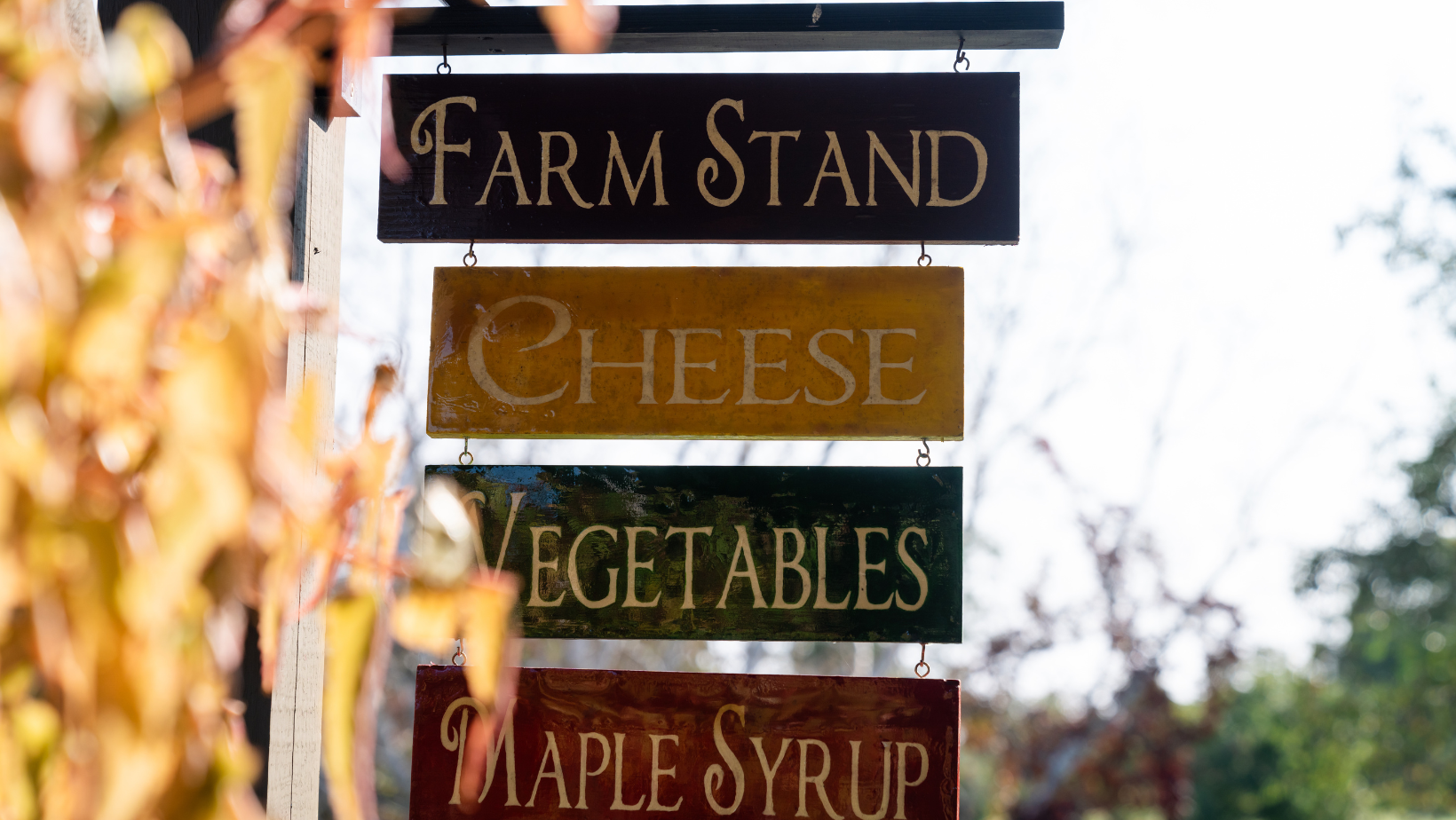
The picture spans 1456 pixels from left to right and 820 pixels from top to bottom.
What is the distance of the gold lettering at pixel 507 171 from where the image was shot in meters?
1.83

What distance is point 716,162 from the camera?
1807 mm

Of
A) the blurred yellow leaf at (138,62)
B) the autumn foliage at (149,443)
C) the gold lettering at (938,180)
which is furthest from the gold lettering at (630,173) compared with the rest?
the blurred yellow leaf at (138,62)

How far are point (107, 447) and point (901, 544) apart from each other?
1352mm

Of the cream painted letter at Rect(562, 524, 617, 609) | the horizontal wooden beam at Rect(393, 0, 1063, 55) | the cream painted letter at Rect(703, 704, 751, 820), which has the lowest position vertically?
the cream painted letter at Rect(703, 704, 751, 820)

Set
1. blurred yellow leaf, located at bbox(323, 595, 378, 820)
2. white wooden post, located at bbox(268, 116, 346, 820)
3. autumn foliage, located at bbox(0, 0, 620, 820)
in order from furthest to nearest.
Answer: white wooden post, located at bbox(268, 116, 346, 820), blurred yellow leaf, located at bbox(323, 595, 378, 820), autumn foliage, located at bbox(0, 0, 620, 820)

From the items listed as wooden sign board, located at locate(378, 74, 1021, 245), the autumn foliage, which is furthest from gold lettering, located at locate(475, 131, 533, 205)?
the autumn foliage

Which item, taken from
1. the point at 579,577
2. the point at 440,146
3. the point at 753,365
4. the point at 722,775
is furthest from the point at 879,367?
the point at 440,146

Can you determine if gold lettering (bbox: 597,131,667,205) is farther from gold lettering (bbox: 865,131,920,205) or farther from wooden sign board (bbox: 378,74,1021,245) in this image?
gold lettering (bbox: 865,131,920,205)

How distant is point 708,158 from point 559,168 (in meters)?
0.26

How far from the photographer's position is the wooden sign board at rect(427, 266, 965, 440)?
176cm

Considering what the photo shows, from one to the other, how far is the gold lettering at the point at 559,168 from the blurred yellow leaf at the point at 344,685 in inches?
50.5

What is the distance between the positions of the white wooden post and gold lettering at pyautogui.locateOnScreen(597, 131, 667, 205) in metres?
0.48

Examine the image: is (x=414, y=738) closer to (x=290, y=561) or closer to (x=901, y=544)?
(x=901, y=544)

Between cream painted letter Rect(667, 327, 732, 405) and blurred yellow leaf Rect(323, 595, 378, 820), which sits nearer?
blurred yellow leaf Rect(323, 595, 378, 820)
